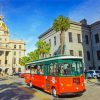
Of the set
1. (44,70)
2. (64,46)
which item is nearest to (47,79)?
(44,70)

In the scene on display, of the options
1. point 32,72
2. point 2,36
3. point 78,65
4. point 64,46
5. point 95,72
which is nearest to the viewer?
point 78,65

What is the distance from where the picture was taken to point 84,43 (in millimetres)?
42438

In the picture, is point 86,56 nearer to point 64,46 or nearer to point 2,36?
point 64,46

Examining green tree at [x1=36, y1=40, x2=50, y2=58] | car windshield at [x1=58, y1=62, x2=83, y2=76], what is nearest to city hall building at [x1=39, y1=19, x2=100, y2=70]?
green tree at [x1=36, y1=40, x2=50, y2=58]

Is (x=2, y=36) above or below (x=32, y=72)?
above

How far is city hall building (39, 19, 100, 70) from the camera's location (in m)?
40.4

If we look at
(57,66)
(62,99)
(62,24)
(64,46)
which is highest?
(62,24)

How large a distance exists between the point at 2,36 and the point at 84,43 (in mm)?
48315

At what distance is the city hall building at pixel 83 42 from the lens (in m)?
40.4

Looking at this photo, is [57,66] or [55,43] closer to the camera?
[57,66]

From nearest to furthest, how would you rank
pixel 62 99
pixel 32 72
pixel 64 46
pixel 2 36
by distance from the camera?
pixel 62 99
pixel 32 72
pixel 64 46
pixel 2 36

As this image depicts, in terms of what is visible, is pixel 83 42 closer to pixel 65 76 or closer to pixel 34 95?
pixel 34 95

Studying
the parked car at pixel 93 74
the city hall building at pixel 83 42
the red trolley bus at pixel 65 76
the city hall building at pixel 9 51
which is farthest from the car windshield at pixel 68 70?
the city hall building at pixel 9 51

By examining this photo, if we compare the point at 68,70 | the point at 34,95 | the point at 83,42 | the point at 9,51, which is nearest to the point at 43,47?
the point at 83,42
